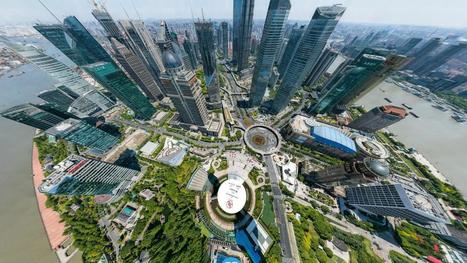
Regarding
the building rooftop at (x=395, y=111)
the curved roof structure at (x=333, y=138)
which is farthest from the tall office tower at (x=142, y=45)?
the building rooftop at (x=395, y=111)

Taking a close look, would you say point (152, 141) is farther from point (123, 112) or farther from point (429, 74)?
point (429, 74)

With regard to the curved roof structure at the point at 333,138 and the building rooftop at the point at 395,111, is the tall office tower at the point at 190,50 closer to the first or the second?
the curved roof structure at the point at 333,138

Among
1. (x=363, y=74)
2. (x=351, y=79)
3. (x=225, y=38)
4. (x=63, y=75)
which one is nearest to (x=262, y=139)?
(x=351, y=79)

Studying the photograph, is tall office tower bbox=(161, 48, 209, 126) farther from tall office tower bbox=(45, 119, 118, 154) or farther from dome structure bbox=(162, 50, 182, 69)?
tall office tower bbox=(45, 119, 118, 154)

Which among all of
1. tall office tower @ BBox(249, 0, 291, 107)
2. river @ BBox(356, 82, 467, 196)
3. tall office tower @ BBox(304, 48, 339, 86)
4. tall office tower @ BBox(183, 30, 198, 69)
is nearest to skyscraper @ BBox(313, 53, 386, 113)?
tall office tower @ BBox(304, 48, 339, 86)

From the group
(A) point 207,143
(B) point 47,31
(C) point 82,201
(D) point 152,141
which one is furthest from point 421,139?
(B) point 47,31
